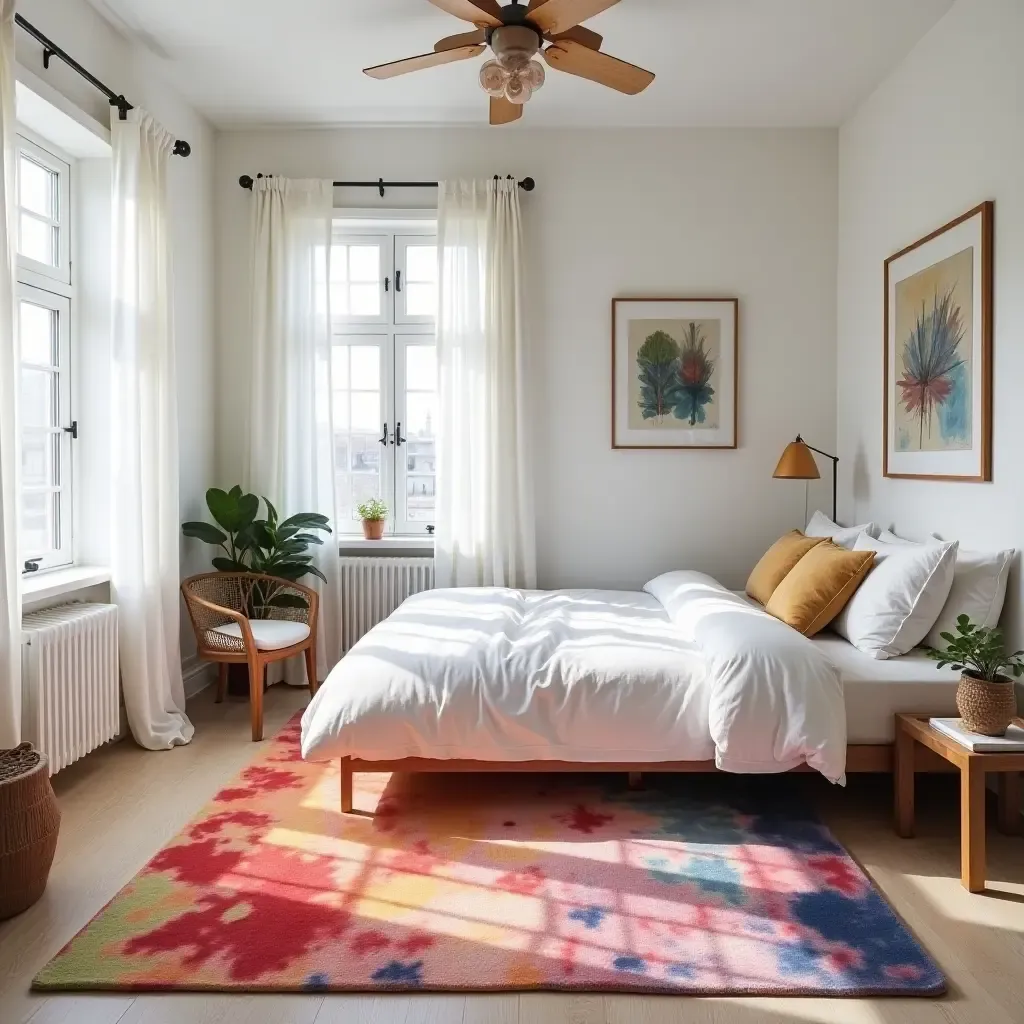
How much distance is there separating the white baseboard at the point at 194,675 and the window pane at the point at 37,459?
1288mm

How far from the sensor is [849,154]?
4.50m

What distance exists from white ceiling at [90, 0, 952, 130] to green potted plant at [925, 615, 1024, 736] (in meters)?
2.51

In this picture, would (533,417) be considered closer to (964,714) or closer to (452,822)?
(452,822)

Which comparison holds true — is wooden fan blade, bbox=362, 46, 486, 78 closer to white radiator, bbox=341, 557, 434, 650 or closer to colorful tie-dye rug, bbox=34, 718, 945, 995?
white radiator, bbox=341, 557, 434, 650

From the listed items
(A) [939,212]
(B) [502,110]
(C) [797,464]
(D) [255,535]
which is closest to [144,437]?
(D) [255,535]

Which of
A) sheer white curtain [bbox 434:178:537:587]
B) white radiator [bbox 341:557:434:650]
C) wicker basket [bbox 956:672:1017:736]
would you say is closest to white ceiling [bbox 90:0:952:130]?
sheer white curtain [bbox 434:178:537:587]

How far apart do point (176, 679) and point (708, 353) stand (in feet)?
10.4

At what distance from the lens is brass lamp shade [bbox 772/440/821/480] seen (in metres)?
4.20

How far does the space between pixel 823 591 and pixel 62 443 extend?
10.4ft

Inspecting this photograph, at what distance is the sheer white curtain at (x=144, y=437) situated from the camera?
358 cm

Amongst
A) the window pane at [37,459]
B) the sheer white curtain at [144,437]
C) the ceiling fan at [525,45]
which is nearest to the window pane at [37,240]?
the sheer white curtain at [144,437]

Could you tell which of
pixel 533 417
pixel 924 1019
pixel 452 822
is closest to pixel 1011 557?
pixel 924 1019

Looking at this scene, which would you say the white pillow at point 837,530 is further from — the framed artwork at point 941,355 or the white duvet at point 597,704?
the white duvet at point 597,704

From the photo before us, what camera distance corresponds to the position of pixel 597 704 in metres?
2.84
